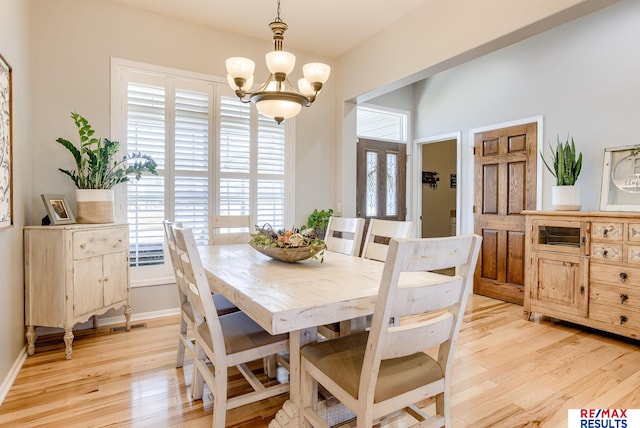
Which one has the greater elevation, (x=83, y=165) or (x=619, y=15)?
(x=619, y=15)

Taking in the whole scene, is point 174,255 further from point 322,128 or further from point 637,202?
point 637,202

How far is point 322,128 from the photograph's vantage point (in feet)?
14.1

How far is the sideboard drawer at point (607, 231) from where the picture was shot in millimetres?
2842

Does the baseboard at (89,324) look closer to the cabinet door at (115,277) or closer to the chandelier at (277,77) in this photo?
the cabinet door at (115,277)

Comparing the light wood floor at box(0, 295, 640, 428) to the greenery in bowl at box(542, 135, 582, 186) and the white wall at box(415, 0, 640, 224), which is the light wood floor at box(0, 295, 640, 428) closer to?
the greenery in bowl at box(542, 135, 582, 186)

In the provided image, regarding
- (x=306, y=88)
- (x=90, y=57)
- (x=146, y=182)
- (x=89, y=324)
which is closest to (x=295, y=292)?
(x=306, y=88)

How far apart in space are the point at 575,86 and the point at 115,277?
15.5 ft

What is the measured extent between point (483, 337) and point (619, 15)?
324cm

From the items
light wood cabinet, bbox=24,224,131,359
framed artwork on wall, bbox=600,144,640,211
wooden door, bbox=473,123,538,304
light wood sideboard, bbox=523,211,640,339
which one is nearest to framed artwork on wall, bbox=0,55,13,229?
light wood cabinet, bbox=24,224,131,359

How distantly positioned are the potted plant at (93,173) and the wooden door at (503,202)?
374cm

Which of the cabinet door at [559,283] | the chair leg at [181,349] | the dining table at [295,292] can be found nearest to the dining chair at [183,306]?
the chair leg at [181,349]

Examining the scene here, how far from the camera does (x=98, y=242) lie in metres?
2.76

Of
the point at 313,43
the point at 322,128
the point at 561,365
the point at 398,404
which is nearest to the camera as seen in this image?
the point at 398,404

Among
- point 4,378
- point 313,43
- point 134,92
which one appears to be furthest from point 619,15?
point 4,378
